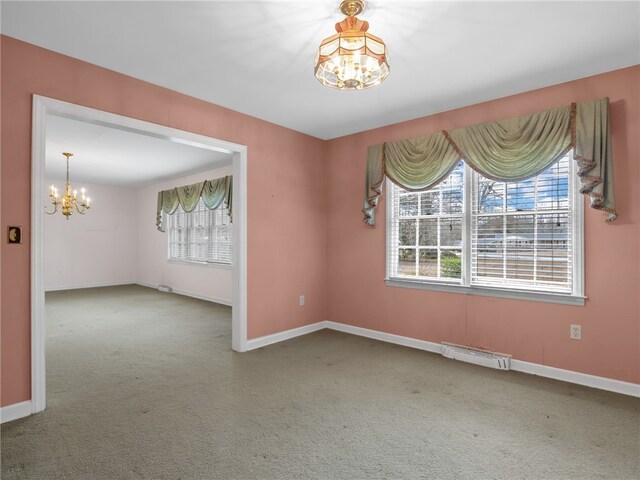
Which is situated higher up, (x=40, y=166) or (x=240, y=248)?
(x=40, y=166)

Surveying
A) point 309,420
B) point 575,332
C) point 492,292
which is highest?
point 492,292

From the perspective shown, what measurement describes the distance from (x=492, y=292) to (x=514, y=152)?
140 centimetres

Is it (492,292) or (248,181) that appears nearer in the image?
(492,292)

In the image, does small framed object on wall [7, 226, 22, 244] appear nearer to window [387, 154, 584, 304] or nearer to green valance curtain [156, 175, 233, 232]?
window [387, 154, 584, 304]

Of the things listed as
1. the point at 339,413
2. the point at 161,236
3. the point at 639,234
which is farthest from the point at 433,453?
the point at 161,236

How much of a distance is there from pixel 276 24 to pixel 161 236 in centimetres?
735

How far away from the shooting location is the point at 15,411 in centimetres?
244

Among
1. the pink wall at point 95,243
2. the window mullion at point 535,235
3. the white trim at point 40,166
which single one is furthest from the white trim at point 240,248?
the pink wall at point 95,243

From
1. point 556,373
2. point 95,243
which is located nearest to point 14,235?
point 556,373

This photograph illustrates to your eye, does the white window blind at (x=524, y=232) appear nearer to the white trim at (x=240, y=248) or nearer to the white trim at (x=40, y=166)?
the white trim at (x=240, y=248)

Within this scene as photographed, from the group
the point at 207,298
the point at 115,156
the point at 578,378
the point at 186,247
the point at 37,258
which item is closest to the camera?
the point at 37,258

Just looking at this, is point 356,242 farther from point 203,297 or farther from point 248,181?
point 203,297

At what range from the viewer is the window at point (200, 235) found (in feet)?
22.6

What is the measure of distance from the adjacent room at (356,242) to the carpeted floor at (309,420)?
2cm
